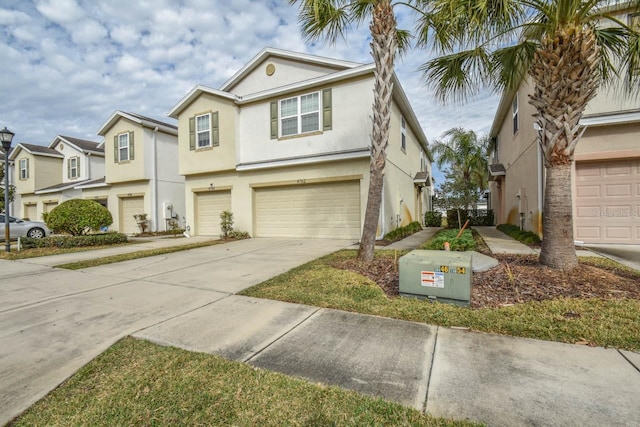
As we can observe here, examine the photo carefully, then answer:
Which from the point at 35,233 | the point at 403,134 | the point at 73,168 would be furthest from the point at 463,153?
the point at 73,168

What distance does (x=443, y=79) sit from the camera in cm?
719

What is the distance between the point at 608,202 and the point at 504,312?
7.88 m

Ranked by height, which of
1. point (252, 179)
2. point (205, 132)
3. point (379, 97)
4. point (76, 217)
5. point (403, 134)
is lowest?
point (76, 217)

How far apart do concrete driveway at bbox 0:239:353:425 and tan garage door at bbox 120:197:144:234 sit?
9.42 meters

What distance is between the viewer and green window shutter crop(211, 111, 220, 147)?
46.4ft

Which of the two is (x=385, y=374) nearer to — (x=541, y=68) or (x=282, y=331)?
(x=282, y=331)

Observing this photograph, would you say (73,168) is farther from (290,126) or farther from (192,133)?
(290,126)

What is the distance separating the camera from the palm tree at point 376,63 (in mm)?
6715

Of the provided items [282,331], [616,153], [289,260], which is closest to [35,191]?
[289,260]

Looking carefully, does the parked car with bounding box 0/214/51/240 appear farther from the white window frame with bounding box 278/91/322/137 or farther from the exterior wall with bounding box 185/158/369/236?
the white window frame with bounding box 278/91/322/137

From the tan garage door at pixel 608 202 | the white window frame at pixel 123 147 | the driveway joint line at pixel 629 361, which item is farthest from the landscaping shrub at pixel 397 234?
the white window frame at pixel 123 147

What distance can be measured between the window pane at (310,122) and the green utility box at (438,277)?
888 cm

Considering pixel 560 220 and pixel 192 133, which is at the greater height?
pixel 192 133

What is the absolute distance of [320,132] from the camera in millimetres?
12094
